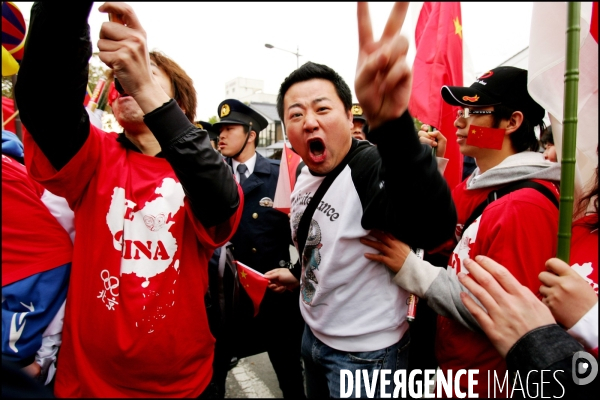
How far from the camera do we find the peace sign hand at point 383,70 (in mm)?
896

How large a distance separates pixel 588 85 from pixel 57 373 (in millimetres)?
2313

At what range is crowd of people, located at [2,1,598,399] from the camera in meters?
1.04

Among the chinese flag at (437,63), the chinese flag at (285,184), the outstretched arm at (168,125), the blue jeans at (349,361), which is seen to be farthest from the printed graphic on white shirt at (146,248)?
the chinese flag at (437,63)

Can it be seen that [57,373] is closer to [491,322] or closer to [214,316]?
[214,316]

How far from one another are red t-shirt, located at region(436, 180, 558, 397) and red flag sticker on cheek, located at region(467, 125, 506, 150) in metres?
0.23

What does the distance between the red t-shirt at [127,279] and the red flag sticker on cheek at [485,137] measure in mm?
1274

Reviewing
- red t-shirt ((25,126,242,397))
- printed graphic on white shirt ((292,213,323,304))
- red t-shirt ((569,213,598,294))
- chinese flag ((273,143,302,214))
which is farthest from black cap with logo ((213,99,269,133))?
red t-shirt ((569,213,598,294))

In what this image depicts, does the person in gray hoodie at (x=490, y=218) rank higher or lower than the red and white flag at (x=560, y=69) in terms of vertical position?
lower

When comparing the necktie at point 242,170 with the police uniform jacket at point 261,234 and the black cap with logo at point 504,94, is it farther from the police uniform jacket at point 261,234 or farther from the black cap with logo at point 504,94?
the black cap with logo at point 504,94

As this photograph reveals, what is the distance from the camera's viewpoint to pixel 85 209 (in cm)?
145

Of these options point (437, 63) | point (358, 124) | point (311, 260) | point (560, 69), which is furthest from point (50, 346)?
point (358, 124)

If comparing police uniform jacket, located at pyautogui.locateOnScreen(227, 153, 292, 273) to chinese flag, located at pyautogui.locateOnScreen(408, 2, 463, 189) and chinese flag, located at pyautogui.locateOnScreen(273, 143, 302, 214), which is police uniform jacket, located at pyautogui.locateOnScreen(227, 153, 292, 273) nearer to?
chinese flag, located at pyautogui.locateOnScreen(273, 143, 302, 214)

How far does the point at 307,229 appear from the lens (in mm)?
1733

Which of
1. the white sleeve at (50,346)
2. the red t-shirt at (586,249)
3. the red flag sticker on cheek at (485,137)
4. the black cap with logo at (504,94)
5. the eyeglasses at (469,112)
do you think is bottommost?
the white sleeve at (50,346)
